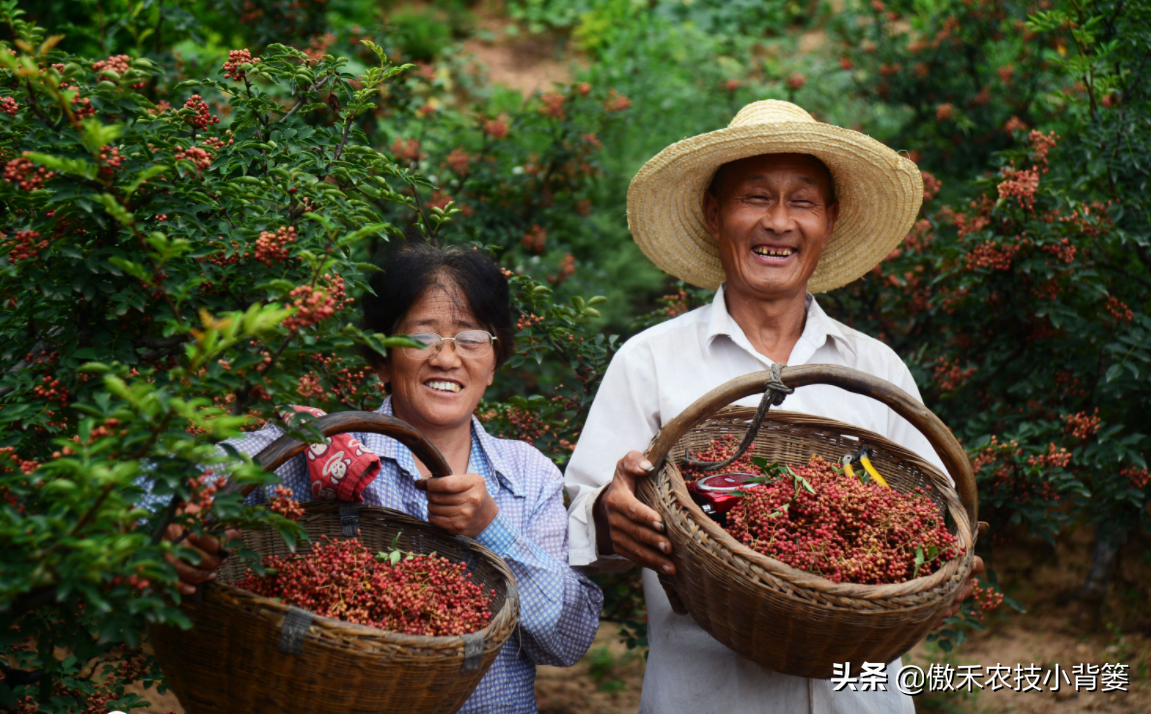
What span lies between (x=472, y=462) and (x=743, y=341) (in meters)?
0.82

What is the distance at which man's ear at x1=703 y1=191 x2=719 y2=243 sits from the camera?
9.14 ft

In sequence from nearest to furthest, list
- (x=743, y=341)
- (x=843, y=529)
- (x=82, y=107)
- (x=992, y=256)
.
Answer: (x=82, y=107) < (x=843, y=529) < (x=743, y=341) < (x=992, y=256)

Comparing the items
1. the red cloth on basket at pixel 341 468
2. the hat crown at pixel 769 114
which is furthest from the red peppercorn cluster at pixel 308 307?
the hat crown at pixel 769 114

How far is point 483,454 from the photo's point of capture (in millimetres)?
2473

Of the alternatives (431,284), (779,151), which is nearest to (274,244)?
(431,284)

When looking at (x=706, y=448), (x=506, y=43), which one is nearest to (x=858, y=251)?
(x=706, y=448)

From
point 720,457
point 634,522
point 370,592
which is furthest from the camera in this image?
point 720,457

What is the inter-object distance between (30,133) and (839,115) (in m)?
5.96

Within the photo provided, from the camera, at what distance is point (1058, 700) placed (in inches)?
165

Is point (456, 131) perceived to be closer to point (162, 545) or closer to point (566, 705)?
A: point (566, 705)

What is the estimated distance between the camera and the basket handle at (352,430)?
1705 millimetres

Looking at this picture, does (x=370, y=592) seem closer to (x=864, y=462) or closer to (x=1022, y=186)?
(x=864, y=462)

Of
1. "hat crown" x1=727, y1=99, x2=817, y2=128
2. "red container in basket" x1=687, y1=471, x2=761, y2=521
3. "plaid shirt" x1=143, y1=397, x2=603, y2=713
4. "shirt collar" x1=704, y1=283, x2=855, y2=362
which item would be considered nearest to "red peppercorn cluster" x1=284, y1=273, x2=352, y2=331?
"plaid shirt" x1=143, y1=397, x2=603, y2=713


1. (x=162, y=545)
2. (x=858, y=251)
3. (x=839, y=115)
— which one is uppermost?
(x=839, y=115)
